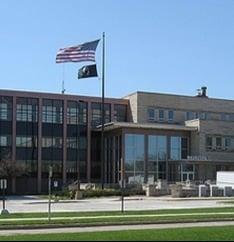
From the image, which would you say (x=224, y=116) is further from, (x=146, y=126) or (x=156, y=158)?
(x=146, y=126)

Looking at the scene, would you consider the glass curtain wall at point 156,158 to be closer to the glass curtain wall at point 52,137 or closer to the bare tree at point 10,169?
the glass curtain wall at point 52,137

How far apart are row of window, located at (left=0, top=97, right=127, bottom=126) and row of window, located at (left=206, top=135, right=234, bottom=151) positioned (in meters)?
12.9

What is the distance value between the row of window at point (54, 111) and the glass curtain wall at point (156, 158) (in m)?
9.02

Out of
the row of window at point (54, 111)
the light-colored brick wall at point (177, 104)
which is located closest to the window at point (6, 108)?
the row of window at point (54, 111)

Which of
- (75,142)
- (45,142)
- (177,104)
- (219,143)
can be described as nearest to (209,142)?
(219,143)

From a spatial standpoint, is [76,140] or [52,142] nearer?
[52,142]

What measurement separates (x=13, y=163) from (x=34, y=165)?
5173 millimetres

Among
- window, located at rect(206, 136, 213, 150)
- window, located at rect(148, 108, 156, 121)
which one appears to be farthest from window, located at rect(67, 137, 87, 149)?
window, located at rect(206, 136, 213, 150)

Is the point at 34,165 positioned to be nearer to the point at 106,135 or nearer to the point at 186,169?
the point at 106,135

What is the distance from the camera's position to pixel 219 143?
261ft

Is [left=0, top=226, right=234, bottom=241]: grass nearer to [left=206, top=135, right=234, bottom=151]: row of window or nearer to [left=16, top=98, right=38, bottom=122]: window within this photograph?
[left=206, top=135, right=234, bottom=151]: row of window

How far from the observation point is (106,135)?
8212cm

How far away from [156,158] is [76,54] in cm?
A: 2314

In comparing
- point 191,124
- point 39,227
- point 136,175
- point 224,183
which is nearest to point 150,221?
point 39,227
